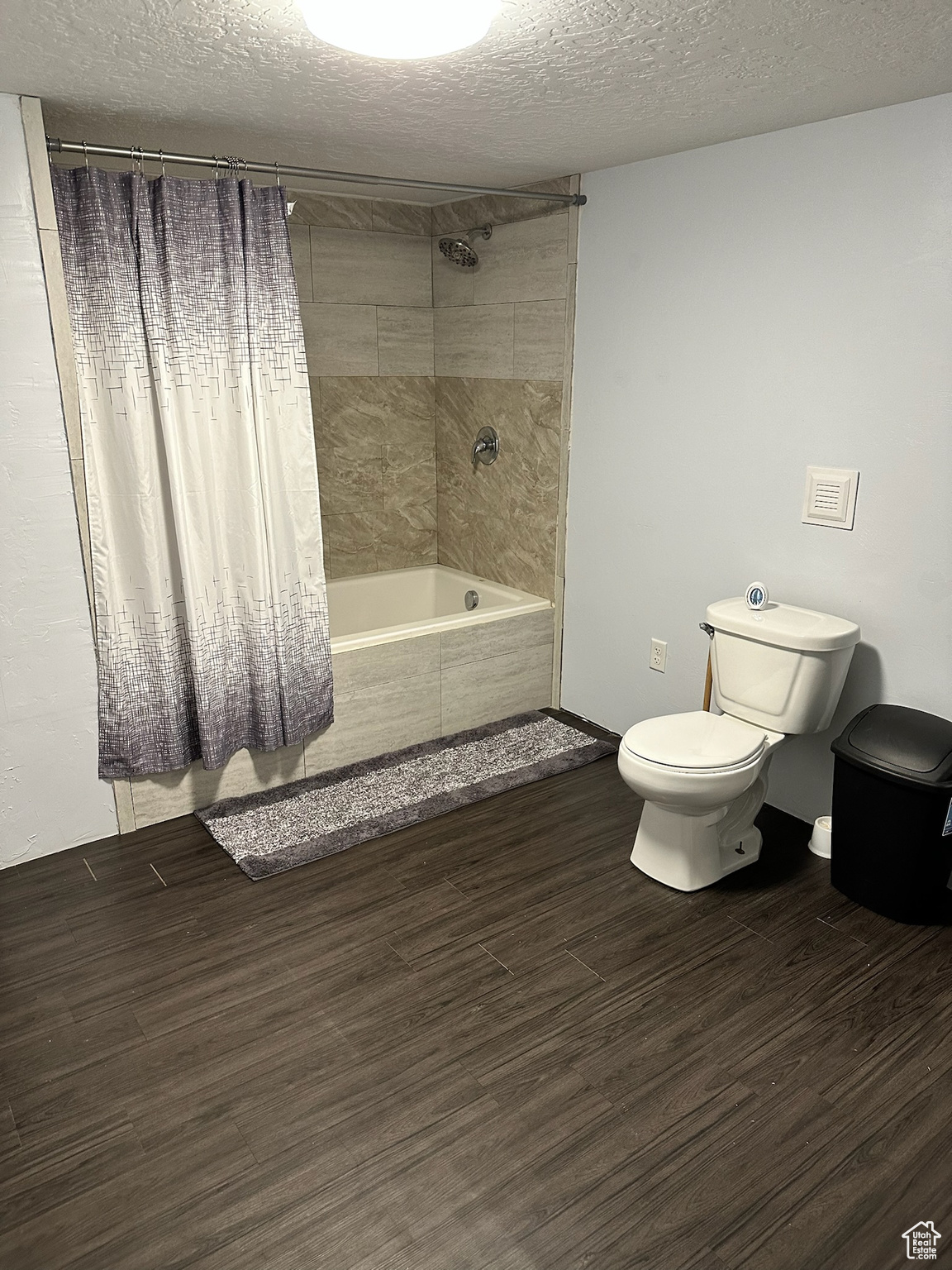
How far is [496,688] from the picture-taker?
364 cm

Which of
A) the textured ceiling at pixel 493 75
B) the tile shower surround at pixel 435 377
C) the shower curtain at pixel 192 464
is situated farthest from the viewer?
the tile shower surround at pixel 435 377

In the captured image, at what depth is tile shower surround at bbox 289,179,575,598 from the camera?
354cm

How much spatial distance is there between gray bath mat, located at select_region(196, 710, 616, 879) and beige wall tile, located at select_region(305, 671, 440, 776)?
0.04 metres

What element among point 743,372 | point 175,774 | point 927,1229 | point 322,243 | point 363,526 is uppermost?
point 322,243

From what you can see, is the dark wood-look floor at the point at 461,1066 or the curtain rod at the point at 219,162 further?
the curtain rod at the point at 219,162

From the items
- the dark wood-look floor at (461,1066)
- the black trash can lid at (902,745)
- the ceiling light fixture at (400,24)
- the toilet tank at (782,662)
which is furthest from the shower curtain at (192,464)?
the black trash can lid at (902,745)

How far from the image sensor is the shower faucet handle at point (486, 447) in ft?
12.6

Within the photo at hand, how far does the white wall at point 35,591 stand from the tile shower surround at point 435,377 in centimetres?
148

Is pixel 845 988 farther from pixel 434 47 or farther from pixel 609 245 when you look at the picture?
pixel 609 245

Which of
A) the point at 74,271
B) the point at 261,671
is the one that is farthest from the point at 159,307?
the point at 261,671

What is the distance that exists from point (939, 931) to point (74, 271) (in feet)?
9.49

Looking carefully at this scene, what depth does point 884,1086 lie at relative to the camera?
6.18ft

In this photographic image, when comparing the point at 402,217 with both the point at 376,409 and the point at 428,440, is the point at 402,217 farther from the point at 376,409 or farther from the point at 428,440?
the point at 428,440

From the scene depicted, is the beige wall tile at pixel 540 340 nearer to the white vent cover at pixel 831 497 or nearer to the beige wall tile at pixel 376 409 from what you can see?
the beige wall tile at pixel 376 409
